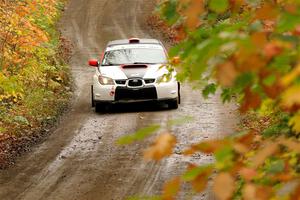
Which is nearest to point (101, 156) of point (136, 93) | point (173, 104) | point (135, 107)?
point (136, 93)

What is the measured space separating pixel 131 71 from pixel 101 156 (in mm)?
4065

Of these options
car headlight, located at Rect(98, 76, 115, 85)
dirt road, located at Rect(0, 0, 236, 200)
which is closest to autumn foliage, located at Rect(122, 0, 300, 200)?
dirt road, located at Rect(0, 0, 236, 200)

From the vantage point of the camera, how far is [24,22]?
13.6m

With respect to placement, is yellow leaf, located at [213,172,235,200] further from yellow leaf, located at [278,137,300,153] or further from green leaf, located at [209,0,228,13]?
green leaf, located at [209,0,228,13]

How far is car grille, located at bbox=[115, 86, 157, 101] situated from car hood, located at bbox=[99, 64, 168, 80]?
0.29 m

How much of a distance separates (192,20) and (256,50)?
0.37 meters

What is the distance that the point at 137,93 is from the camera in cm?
1519

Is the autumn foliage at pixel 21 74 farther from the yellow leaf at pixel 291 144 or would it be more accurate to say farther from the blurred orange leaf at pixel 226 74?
the blurred orange leaf at pixel 226 74

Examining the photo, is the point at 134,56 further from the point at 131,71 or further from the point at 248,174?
the point at 248,174

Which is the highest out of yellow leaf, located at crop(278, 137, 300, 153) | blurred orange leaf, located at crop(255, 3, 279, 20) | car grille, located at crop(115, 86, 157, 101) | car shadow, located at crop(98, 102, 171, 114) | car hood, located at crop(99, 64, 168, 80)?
blurred orange leaf, located at crop(255, 3, 279, 20)

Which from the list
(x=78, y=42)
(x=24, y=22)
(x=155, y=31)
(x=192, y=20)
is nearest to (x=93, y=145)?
(x=24, y=22)

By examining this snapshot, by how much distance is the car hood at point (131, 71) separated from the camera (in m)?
15.2

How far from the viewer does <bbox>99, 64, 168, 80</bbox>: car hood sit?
15164 mm

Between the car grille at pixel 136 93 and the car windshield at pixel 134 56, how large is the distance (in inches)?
34.6
